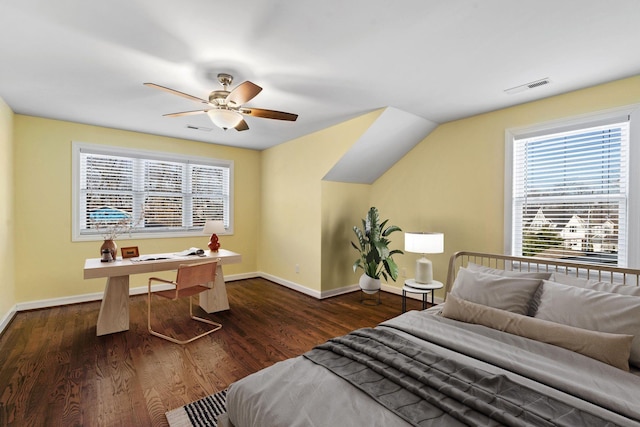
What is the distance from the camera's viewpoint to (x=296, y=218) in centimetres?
490

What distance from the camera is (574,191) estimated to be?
3.01 metres

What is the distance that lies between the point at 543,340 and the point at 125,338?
3.64 m

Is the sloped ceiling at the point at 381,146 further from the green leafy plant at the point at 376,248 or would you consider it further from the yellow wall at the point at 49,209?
the yellow wall at the point at 49,209

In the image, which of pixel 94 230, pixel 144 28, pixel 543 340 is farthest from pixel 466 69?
pixel 94 230

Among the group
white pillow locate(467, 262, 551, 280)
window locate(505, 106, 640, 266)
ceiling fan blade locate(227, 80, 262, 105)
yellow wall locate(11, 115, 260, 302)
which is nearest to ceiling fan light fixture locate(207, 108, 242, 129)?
ceiling fan blade locate(227, 80, 262, 105)

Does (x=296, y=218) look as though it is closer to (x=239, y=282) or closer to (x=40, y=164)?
(x=239, y=282)

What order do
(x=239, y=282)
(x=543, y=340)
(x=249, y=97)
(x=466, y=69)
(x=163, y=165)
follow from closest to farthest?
(x=543, y=340), (x=249, y=97), (x=466, y=69), (x=163, y=165), (x=239, y=282)

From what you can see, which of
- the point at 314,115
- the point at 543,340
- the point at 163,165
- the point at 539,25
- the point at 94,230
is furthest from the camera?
the point at 163,165

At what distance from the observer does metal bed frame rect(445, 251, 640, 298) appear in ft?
7.30

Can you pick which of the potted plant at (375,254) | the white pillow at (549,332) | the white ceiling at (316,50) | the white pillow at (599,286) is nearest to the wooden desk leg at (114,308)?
the white ceiling at (316,50)

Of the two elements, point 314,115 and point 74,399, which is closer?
point 74,399

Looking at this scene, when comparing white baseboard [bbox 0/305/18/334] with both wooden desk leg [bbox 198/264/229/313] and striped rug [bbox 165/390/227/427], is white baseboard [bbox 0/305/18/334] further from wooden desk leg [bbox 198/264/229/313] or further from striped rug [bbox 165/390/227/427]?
striped rug [bbox 165/390/227/427]

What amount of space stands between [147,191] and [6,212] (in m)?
1.58

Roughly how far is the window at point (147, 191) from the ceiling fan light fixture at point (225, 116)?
2713 millimetres
